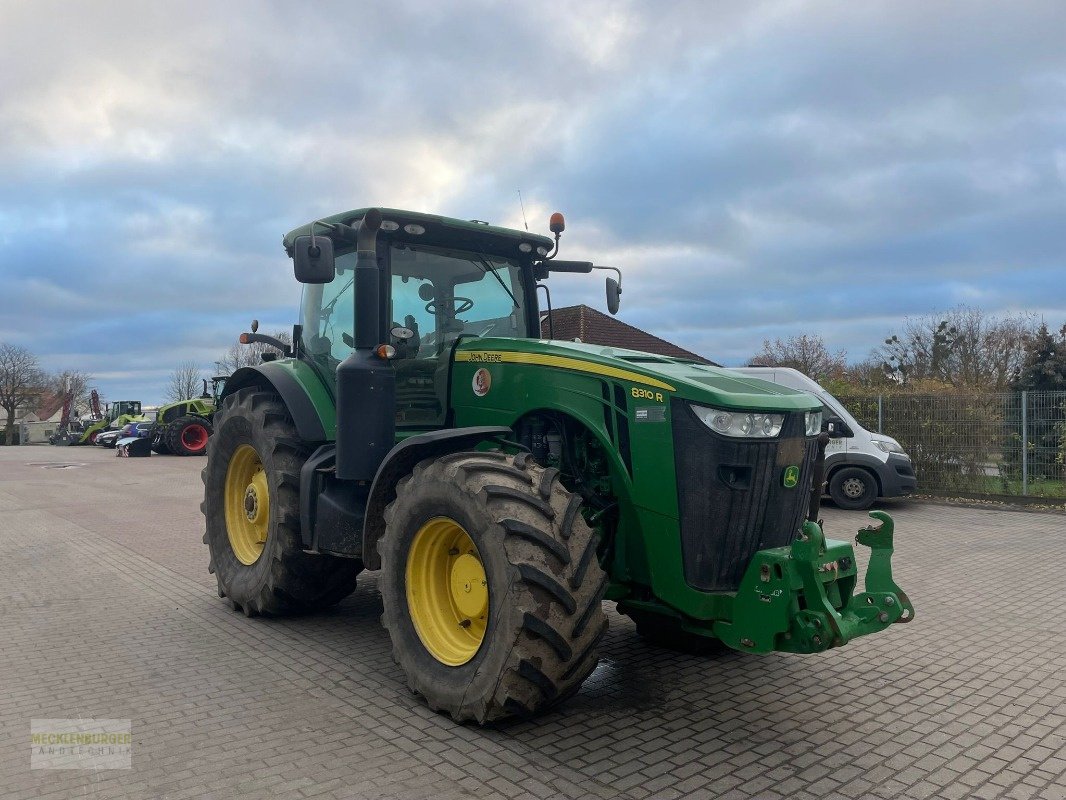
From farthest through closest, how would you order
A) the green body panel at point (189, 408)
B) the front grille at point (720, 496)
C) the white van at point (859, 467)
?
the green body panel at point (189, 408) → the white van at point (859, 467) → the front grille at point (720, 496)

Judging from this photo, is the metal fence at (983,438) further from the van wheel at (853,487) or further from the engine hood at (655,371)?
the engine hood at (655,371)

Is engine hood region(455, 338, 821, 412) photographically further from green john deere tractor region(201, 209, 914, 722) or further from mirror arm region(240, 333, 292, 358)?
mirror arm region(240, 333, 292, 358)

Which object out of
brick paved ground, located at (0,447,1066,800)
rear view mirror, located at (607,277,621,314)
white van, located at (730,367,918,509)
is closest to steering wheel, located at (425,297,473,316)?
rear view mirror, located at (607,277,621,314)

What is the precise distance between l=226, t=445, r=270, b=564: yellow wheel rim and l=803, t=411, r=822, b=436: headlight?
12.8 ft

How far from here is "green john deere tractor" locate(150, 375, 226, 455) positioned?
27.2 m

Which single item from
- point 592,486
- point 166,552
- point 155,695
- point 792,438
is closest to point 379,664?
point 155,695

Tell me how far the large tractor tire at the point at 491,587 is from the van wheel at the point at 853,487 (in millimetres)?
10127

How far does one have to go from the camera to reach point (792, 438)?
4199 mm

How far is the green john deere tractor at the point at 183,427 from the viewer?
27188 mm

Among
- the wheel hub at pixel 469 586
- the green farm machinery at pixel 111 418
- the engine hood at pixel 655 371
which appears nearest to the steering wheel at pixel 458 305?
the engine hood at pixel 655 371

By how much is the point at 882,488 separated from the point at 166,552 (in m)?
10.1

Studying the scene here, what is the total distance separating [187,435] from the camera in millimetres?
27312

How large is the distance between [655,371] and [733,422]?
0.47 metres

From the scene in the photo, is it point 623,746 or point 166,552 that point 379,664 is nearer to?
point 623,746
